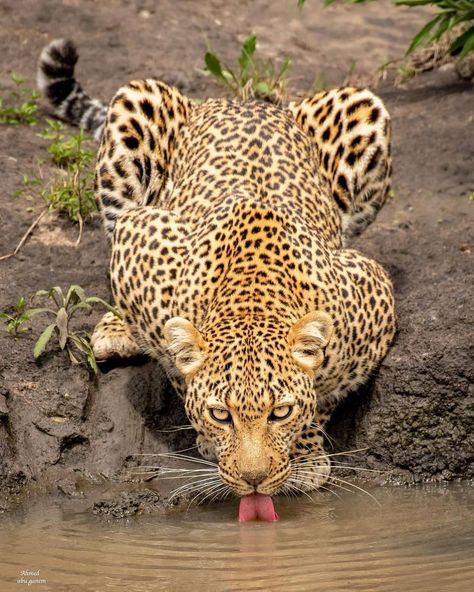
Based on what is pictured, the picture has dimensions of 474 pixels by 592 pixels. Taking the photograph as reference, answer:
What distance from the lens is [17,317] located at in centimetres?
1127

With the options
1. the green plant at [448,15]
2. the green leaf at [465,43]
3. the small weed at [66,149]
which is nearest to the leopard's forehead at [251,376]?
the small weed at [66,149]

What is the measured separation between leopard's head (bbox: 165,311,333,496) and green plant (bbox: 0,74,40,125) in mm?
6380

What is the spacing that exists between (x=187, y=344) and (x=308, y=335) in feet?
2.74

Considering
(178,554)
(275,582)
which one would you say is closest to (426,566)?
→ (275,582)

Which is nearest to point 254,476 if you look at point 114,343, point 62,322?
point 114,343

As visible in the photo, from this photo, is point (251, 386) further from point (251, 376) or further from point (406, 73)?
point (406, 73)

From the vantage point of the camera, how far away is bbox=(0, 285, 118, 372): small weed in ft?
36.3

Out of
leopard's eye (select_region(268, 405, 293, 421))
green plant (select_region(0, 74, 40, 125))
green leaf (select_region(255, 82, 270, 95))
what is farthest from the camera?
green leaf (select_region(255, 82, 270, 95))

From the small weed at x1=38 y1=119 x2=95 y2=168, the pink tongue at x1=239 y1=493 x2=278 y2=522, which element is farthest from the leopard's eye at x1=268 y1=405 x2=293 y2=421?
the small weed at x1=38 y1=119 x2=95 y2=168

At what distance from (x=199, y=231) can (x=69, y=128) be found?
4.99 m

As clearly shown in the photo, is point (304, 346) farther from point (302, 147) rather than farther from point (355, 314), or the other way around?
point (302, 147)

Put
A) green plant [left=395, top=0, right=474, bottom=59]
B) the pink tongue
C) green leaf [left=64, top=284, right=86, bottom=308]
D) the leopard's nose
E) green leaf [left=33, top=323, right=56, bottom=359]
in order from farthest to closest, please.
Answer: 1. green plant [left=395, top=0, right=474, bottom=59]
2. green leaf [left=64, top=284, right=86, bottom=308]
3. green leaf [left=33, top=323, right=56, bottom=359]
4. the pink tongue
5. the leopard's nose

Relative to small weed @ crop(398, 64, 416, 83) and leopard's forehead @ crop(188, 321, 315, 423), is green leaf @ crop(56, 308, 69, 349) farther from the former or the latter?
small weed @ crop(398, 64, 416, 83)

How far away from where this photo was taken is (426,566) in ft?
26.5
